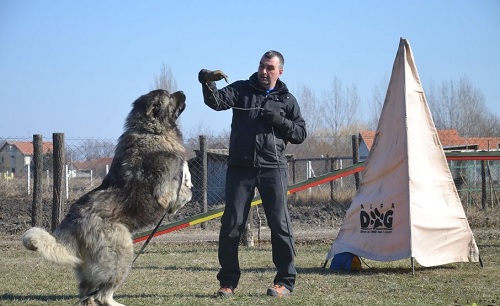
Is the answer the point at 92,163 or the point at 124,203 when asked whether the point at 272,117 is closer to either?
the point at 124,203

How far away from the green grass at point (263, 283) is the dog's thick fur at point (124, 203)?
0.77m

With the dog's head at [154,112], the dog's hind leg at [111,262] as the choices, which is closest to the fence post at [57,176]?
the dog's head at [154,112]

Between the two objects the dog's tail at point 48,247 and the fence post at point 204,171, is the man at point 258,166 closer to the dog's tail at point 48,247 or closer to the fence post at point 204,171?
the dog's tail at point 48,247

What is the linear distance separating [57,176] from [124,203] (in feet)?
24.6

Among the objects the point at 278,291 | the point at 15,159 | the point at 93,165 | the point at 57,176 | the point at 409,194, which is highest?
the point at 15,159

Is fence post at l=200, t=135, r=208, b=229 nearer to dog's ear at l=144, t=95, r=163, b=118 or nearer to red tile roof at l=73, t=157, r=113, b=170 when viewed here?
red tile roof at l=73, t=157, r=113, b=170

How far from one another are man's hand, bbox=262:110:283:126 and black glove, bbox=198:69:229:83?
522 millimetres

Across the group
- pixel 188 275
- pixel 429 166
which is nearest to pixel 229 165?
pixel 188 275

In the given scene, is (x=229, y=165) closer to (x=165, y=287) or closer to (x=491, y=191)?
(x=165, y=287)

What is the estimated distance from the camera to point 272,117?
6500 mm

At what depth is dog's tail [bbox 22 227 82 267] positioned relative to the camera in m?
5.51

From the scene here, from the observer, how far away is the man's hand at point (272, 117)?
650 cm

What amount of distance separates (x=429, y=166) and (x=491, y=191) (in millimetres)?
9776

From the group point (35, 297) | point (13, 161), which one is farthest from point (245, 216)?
point (13, 161)
